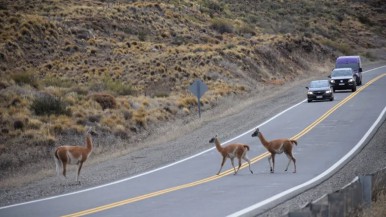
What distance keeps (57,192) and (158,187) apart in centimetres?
282

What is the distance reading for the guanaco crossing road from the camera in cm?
1436

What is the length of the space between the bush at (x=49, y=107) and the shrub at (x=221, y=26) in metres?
46.6

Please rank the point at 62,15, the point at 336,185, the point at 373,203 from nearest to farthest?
the point at 373,203, the point at 336,185, the point at 62,15

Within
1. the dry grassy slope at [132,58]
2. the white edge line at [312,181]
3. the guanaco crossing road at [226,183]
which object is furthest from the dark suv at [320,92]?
the white edge line at [312,181]

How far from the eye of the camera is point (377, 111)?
35875 millimetres

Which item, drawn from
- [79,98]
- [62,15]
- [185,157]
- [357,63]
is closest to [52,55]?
[62,15]

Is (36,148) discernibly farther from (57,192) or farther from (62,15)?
(62,15)

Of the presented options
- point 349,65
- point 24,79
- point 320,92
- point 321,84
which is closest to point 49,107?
point 24,79

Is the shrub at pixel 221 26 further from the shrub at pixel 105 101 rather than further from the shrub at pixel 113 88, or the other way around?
the shrub at pixel 105 101

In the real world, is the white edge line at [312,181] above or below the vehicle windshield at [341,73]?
above

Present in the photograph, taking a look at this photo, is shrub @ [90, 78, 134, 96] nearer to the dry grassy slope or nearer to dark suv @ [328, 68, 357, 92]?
the dry grassy slope

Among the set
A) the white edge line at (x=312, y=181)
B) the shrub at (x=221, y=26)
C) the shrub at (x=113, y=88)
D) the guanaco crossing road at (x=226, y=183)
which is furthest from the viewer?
the shrub at (x=221, y=26)

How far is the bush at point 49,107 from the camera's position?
32.1m

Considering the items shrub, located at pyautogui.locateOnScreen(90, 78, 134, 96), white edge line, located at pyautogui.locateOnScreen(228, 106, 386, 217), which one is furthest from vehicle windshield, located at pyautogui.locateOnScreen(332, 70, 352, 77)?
white edge line, located at pyautogui.locateOnScreen(228, 106, 386, 217)
